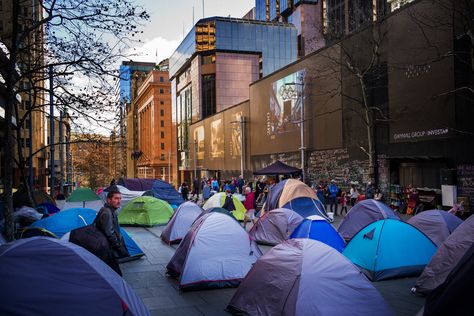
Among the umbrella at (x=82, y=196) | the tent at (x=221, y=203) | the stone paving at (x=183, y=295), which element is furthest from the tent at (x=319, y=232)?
the umbrella at (x=82, y=196)

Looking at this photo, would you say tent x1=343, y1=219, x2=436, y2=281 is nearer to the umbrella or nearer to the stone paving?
the stone paving

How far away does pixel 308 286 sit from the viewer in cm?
672

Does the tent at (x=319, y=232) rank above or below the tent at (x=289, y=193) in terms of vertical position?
below

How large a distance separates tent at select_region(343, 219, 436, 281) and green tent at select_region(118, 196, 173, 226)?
11529mm

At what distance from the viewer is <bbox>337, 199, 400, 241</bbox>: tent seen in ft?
45.4

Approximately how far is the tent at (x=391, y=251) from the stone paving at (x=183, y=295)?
0.25m

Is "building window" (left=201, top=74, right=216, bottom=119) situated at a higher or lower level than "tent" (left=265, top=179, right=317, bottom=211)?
higher

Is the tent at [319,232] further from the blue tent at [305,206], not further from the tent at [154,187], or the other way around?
the tent at [154,187]

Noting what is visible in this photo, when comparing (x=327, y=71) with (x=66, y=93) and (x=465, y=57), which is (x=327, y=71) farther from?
(x=66, y=93)

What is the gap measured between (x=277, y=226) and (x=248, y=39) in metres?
69.4

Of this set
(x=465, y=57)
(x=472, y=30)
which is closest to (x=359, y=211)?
(x=472, y=30)

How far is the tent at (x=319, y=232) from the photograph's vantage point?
11.5m

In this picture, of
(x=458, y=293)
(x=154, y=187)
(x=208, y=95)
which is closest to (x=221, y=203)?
(x=154, y=187)

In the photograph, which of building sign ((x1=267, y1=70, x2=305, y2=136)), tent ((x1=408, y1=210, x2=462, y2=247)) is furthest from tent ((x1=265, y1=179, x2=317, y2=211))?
building sign ((x1=267, y1=70, x2=305, y2=136))
